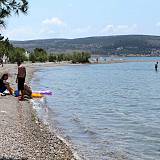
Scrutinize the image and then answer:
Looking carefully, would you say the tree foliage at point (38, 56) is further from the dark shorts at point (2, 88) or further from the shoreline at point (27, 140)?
the shoreline at point (27, 140)

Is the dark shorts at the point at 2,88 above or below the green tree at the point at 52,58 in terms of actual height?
above

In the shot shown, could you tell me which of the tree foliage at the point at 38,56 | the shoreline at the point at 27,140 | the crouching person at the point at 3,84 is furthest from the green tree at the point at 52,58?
the shoreline at the point at 27,140

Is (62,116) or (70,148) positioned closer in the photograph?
(70,148)

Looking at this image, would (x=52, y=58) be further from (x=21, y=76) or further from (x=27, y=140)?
(x=27, y=140)

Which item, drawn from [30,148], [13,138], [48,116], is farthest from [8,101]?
[30,148]

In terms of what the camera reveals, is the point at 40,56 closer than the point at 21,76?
No

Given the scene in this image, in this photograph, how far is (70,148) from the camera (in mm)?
13750

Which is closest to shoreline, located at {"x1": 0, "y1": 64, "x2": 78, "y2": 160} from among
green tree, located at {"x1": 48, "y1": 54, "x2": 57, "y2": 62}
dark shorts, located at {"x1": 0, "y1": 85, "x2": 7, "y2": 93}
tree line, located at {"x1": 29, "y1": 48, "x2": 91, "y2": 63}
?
dark shorts, located at {"x1": 0, "y1": 85, "x2": 7, "y2": 93}

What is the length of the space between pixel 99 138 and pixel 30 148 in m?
4.96

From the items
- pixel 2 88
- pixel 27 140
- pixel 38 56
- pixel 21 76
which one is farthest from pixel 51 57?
pixel 27 140

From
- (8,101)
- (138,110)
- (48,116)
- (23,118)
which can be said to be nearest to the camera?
(23,118)

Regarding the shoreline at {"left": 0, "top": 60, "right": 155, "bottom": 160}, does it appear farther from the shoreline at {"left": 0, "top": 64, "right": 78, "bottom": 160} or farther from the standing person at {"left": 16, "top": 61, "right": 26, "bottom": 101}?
the standing person at {"left": 16, "top": 61, "right": 26, "bottom": 101}

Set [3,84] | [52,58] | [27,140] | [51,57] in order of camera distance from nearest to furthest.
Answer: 1. [27,140]
2. [3,84]
3. [51,57]
4. [52,58]

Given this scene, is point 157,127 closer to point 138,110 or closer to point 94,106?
point 138,110
